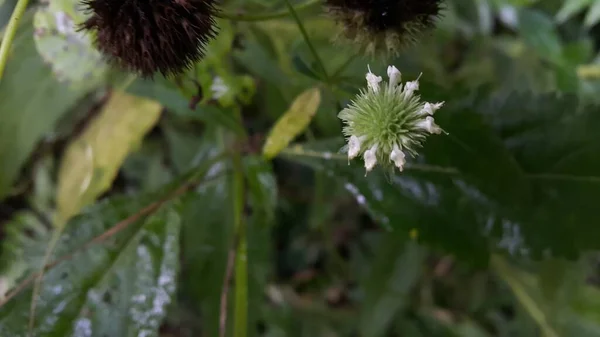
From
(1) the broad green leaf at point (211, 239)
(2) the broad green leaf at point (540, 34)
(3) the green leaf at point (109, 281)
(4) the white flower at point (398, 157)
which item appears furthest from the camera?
(2) the broad green leaf at point (540, 34)

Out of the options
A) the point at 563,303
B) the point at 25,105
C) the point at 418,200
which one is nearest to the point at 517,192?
the point at 418,200

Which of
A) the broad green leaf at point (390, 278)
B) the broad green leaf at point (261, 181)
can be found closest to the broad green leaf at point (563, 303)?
the broad green leaf at point (390, 278)

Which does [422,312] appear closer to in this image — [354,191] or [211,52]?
[354,191]

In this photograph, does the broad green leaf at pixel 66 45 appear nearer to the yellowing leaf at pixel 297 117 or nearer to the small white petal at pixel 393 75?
the yellowing leaf at pixel 297 117

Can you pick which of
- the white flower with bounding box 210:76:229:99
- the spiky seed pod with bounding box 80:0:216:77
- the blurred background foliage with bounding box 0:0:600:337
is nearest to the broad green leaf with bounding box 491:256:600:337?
the blurred background foliage with bounding box 0:0:600:337

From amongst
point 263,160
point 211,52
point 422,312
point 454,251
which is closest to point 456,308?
point 422,312

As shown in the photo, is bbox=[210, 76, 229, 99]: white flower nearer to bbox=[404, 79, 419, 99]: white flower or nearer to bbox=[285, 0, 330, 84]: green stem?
bbox=[285, 0, 330, 84]: green stem
